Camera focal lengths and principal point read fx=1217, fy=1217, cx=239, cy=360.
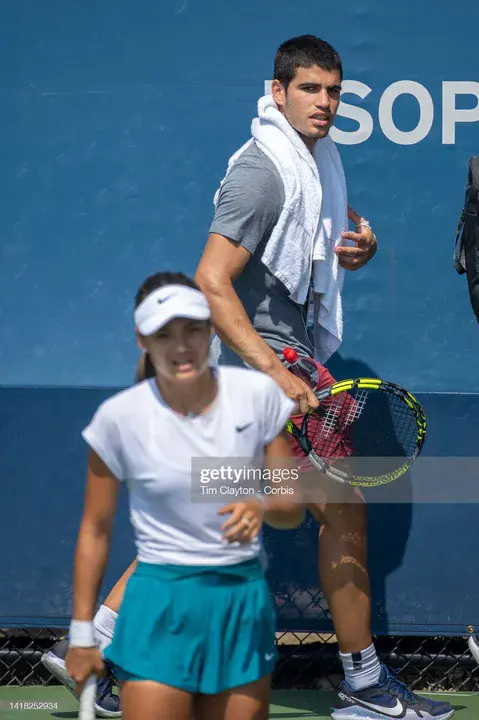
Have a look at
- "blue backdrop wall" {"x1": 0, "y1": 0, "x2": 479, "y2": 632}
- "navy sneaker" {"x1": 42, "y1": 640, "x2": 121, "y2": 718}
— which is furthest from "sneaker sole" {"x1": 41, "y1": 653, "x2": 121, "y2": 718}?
"blue backdrop wall" {"x1": 0, "y1": 0, "x2": 479, "y2": 632}

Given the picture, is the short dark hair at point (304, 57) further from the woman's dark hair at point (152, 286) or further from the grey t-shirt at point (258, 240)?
the woman's dark hair at point (152, 286)

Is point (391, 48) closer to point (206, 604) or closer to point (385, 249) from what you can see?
point (385, 249)

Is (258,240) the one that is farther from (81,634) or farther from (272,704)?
(272,704)

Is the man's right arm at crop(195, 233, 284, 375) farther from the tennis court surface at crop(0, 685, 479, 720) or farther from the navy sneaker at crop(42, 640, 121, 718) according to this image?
the tennis court surface at crop(0, 685, 479, 720)

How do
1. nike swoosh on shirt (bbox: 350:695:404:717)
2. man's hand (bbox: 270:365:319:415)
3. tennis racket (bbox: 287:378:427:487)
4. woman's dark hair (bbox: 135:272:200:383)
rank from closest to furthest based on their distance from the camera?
woman's dark hair (bbox: 135:272:200:383) < man's hand (bbox: 270:365:319:415) < tennis racket (bbox: 287:378:427:487) < nike swoosh on shirt (bbox: 350:695:404:717)

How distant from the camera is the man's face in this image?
3.87 metres

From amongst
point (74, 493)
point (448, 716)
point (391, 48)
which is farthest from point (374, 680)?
point (391, 48)

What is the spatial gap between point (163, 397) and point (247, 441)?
0.70ft

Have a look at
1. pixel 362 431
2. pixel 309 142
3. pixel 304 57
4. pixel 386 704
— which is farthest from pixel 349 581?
pixel 304 57

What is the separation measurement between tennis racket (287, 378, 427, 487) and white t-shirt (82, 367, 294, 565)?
3.46ft

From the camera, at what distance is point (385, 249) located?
15.2 feet

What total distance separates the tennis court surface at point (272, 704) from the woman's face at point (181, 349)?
1.93 m

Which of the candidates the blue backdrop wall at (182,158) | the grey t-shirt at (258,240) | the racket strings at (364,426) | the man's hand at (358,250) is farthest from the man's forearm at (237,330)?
the blue backdrop wall at (182,158)

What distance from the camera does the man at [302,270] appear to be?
3.65m
